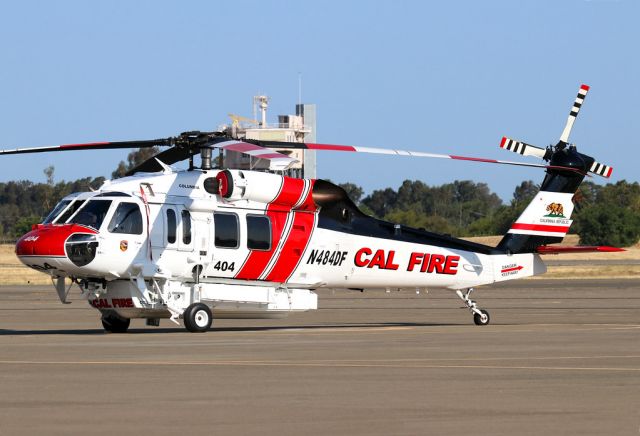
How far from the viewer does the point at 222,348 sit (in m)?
17.4

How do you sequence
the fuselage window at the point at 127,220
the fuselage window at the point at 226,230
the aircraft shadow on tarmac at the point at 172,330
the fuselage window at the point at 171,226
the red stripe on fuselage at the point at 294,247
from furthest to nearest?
the red stripe on fuselage at the point at 294,247, the aircraft shadow on tarmac at the point at 172,330, the fuselage window at the point at 226,230, the fuselage window at the point at 171,226, the fuselage window at the point at 127,220

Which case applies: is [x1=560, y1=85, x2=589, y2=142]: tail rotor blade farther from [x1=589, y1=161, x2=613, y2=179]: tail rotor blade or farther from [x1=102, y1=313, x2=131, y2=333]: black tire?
[x1=102, y1=313, x2=131, y2=333]: black tire

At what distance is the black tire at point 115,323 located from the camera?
871 inches

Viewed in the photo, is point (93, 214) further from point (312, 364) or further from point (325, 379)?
point (325, 379)

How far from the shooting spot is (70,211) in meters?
20.8

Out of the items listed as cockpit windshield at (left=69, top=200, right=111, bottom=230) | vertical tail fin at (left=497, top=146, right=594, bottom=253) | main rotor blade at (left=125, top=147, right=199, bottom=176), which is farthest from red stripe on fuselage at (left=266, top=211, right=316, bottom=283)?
vertical tail fin at (left=497, top=146, right=594, bottom=253)

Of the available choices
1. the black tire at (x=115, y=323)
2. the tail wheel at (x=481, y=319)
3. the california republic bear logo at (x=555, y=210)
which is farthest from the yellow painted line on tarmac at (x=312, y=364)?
the california republic bear logo at (x=555, y=210)

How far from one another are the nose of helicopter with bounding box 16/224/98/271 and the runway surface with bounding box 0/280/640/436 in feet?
4.37

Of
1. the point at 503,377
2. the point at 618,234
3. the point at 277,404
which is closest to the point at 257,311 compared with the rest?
the point at 503,377

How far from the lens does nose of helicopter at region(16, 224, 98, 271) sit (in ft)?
65.9

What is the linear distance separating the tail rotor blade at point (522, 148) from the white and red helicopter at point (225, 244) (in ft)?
0.08

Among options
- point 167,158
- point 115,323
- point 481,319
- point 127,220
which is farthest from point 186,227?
point 481,319

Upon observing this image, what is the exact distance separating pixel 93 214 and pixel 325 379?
9.20 meters

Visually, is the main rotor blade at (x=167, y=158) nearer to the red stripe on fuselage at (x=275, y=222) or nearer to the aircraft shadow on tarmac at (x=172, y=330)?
the red stripe on fuselage at (x=275, y=222)
